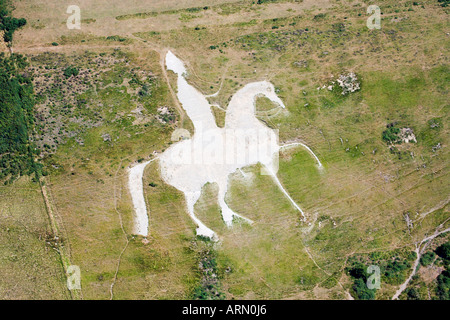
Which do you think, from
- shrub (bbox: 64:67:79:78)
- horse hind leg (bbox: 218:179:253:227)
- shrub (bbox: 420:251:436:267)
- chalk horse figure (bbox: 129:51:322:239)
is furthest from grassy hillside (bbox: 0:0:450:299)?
chalk horse figure (bbox: 129:51:322:239)

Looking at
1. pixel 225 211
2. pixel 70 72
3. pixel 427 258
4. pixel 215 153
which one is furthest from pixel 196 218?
pixel 70 72

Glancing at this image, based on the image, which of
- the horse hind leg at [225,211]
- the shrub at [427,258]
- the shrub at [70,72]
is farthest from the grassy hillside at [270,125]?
the horse hind leg at [225,211]

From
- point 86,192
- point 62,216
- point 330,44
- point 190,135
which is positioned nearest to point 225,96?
point 190,135

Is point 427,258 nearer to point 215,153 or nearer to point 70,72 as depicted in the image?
point 215,153

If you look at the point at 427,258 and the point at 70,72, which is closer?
the point at 427,258

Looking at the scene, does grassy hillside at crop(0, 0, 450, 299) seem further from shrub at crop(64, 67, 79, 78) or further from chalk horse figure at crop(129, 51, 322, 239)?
chalk horse figure at crop(129, 51, 322, 239)

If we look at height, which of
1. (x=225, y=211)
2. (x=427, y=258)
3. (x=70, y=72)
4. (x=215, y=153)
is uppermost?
(x=70, y=72)

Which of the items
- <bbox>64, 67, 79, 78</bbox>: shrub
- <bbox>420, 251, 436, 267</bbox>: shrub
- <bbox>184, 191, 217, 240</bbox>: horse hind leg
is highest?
<bbox>64, 67, 79, 78</bbox>: shrub

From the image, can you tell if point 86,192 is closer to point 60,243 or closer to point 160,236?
point 60,243

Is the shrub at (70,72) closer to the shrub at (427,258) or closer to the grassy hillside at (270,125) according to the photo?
the grassy hillside at (270,125)
